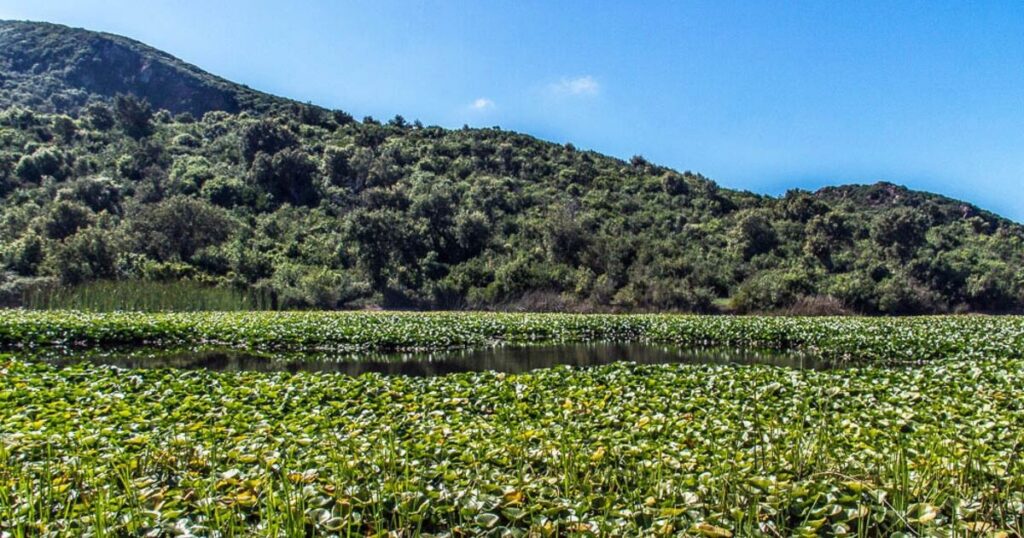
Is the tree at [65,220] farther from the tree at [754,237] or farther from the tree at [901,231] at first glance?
the tree at [901,231]

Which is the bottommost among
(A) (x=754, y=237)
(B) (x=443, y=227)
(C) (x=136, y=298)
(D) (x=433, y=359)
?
(D) (x=433, y=359)

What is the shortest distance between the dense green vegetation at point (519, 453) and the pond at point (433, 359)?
4445 millimetres

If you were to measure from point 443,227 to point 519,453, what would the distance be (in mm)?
35994

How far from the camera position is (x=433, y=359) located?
15422mm

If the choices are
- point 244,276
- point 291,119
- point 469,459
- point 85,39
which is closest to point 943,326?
point 469,459

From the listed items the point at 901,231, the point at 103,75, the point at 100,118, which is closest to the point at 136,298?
the point at 100,118

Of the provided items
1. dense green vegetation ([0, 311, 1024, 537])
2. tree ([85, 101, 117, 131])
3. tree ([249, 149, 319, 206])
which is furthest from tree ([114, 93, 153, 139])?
dense green vegetation ([0, 311, 1024, 537])

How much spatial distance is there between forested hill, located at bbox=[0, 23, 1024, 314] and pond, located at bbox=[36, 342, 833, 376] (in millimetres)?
13763

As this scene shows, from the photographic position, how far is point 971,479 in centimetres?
383

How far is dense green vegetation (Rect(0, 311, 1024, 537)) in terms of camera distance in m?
3.35

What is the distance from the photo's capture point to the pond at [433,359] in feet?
45.2

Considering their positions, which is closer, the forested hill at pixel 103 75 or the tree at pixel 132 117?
the tree at pixel 132 117

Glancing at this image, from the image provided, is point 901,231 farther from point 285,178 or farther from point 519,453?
point 285,178

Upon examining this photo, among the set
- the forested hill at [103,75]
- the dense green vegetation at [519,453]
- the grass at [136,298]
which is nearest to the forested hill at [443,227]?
the grass at [136,298]
